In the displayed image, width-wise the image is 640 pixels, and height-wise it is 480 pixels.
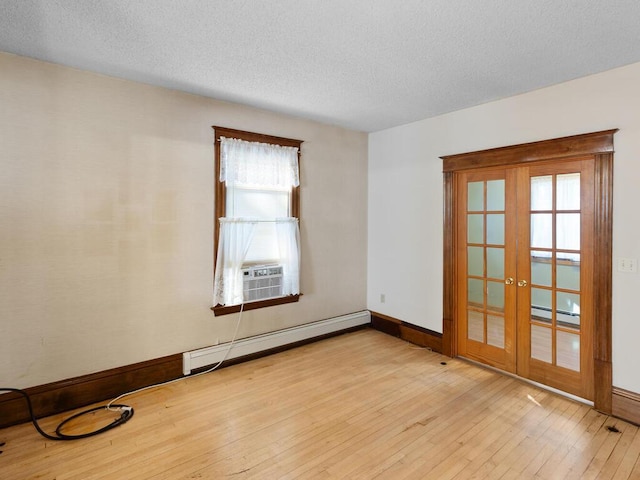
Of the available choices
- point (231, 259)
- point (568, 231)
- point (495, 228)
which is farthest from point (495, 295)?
point (231, 259)

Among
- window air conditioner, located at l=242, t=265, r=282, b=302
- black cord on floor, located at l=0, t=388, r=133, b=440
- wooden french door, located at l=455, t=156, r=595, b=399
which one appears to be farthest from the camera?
window air conditioner, located at l=242, t=265, r=282, b=302

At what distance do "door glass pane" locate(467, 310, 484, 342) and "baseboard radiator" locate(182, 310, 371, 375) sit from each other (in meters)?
1.49

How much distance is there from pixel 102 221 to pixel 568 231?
162 inches

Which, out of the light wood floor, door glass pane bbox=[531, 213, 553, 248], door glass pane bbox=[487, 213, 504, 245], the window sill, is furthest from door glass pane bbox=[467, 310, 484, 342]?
the window sill

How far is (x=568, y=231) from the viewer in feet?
10.00

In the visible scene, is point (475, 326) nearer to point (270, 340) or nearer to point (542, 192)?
point (542, 192)

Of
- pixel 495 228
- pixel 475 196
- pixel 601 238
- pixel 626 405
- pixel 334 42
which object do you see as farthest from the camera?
pixel 475 196

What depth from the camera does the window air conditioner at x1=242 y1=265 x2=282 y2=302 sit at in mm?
3793

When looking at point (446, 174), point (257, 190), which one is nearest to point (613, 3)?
point (446, 174)

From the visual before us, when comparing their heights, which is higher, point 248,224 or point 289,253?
point 248,224

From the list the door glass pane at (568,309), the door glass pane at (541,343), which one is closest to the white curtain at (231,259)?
the door glass pane at (541,343)

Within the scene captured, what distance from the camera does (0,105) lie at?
2.54 m

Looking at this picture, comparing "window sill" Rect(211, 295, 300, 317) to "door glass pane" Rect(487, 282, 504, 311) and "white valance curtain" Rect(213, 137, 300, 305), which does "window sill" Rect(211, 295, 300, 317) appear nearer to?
"white valance curtain" Rect(213, 137, 300, 305)

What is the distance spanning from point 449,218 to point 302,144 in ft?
6.51
